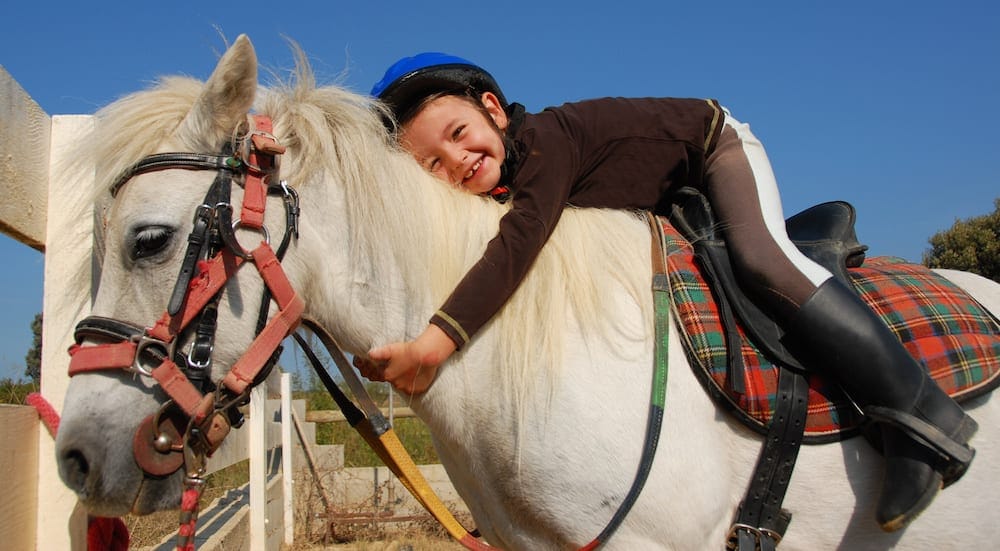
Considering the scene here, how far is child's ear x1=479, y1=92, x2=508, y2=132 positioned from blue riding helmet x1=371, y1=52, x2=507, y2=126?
1.4 inches

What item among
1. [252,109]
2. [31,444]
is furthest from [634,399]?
[31,444]

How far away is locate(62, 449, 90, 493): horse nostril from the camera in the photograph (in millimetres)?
1736

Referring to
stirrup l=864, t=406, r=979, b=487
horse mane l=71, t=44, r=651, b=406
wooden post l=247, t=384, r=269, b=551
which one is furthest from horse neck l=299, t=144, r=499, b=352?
wooden post l=247, t=384, r=269, b=551

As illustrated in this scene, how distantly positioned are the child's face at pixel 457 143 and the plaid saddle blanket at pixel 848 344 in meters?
0.67

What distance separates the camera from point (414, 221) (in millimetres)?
2168

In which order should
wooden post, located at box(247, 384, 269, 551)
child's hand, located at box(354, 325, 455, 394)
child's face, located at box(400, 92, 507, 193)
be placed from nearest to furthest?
1. child's hand, located at box(354, 325, 455, 394)
2. child's face, located at box(400, 92, 507, 193)
3. wooden post, located at box(247, 384, 269, 551)

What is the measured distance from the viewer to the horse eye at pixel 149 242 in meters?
1.88

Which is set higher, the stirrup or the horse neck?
the horse neck

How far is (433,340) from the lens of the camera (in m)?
1.95

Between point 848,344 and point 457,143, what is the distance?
4.72 ft

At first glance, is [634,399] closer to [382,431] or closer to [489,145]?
[382,431]

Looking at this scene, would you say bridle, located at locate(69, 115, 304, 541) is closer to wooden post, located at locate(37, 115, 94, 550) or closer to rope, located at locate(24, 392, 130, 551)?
wooden post, located at locate(37, 115, 94, 550)

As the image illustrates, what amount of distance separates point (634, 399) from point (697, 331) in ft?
0.98

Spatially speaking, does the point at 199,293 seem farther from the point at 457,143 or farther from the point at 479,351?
the point at 457,143
